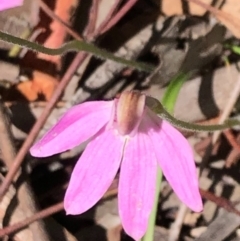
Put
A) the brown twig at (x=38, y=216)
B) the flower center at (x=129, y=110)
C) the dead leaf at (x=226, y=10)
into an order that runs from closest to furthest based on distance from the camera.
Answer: the flower center at (x=129, y=110)
the brown twig at (x=38, y=216)
the dead leaf at (x=226, y=10)

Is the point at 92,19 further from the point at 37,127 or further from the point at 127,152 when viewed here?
the point at 127,152

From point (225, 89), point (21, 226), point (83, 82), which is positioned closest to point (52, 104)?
point (83, 82)

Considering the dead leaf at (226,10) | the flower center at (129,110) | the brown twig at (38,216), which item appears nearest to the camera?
the flower center at (129,110)

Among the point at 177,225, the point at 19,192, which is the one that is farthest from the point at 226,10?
the point at 19,192

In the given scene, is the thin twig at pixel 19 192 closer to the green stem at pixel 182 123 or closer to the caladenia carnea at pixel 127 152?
the caladenia carnea at pixel 127 152

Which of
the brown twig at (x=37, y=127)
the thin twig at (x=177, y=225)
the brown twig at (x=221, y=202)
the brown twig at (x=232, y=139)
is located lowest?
the thin twig at (x=177, y=225)

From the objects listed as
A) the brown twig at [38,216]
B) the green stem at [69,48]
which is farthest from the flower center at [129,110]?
the brown twig at [38,216]
